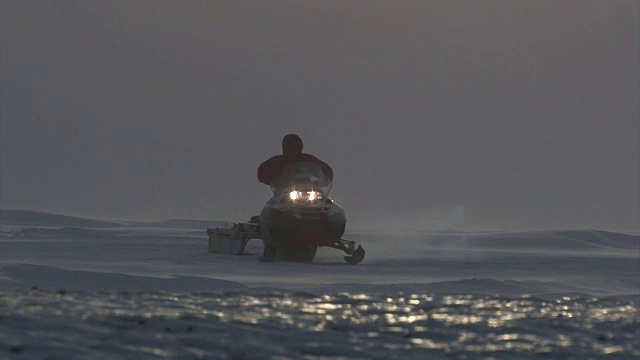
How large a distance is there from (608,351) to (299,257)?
1055 cm

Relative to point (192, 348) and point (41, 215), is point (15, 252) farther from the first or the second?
point (41, 215)

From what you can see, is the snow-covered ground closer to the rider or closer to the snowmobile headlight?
the snowmobile headlight

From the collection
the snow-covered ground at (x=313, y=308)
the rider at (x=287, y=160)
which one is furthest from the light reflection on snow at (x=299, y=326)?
the rider at (x=287, y=160)

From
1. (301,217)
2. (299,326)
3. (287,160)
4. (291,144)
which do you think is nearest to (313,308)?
(299,326)

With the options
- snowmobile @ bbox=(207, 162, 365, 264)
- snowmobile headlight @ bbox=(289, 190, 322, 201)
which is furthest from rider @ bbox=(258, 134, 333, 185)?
snowmobile headlight @ bbox=(289, 190, 322, 201)

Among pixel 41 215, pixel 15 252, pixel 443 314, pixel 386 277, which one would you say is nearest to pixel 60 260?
pixel 15 252

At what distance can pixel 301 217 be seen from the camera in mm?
18531

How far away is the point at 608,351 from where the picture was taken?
9.26 m

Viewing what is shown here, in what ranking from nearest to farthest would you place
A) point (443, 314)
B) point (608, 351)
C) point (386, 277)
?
point (608, 351) < point (443, 314) < point (386, 277)

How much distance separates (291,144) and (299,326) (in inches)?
407

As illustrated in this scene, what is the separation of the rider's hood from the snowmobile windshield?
0.59 metres

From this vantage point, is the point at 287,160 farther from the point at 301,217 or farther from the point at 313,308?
the point at 313,308

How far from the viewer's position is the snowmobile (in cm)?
1859

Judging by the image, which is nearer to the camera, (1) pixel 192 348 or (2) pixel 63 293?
(1) pixel 192 348
